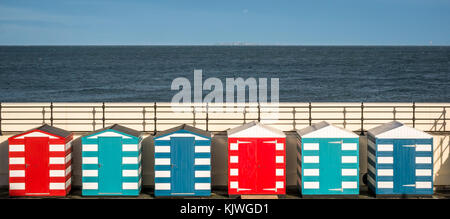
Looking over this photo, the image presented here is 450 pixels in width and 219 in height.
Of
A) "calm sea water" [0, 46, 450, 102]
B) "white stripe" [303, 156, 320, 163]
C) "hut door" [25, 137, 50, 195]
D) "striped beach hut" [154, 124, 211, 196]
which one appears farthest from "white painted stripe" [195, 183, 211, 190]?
"calm sea water" [0, 46, 450, 102]

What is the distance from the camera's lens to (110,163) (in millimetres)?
10398

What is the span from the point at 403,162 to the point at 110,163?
5713 mm

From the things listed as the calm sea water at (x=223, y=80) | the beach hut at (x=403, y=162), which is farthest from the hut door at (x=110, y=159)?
the calm sea water at (x=223, y=80)

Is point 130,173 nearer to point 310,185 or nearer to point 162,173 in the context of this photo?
point 162,173

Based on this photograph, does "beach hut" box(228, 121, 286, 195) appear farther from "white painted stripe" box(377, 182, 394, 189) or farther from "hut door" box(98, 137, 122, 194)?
"hut door" box(98, 137, 122, 194)

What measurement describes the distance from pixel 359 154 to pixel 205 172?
3.37m

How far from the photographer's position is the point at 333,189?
10.4 meters

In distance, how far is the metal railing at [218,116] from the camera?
11953 millimetres

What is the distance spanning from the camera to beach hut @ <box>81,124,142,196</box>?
34.1 ft

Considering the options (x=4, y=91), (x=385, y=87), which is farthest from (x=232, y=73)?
(x=4, y=91)

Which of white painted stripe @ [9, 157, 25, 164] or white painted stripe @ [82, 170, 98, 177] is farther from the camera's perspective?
white painted stripe @ [82, 170, 98, 177]

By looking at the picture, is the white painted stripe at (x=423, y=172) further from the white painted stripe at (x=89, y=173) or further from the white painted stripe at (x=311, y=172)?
the white painted stripe at (x=89, y=173)

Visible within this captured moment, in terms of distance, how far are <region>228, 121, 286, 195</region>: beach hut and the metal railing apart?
157 cm

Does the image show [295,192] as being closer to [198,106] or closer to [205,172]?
[205,172]
